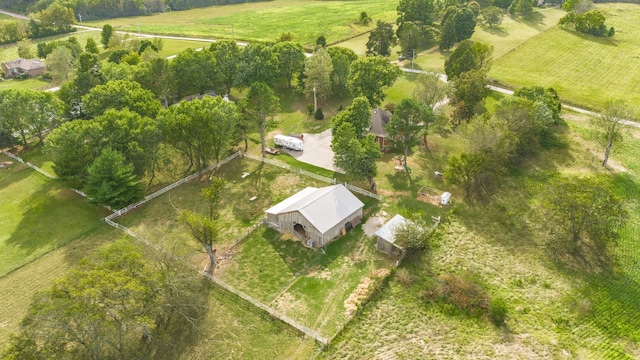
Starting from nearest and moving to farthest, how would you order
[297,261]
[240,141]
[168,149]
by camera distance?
[297,261] < [168,149] < [240,141]

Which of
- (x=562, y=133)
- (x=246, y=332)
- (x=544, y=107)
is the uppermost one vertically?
(x=544, y=107)

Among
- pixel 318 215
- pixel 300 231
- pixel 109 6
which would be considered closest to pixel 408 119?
pixel 318 215

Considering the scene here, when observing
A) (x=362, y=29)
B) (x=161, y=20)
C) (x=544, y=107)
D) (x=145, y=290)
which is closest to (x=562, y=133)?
(x=544, y=107)

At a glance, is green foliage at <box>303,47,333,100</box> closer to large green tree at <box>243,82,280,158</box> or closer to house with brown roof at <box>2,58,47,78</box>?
large green tree at <box>243,82,280,158</box>

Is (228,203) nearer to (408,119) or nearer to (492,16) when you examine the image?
(408,119)

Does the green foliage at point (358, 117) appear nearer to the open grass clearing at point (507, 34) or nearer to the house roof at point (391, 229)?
the house roof at point (391, 229)

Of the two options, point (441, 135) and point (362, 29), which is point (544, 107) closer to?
point (441, 135)

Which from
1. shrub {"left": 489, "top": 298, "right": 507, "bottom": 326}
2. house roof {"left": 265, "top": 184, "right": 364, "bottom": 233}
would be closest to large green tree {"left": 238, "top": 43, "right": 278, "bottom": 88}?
house roof {"left": 265, "top": 184, "right": 364, "bottom": 233}

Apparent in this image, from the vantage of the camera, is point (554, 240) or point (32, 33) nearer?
point (554, 240)
